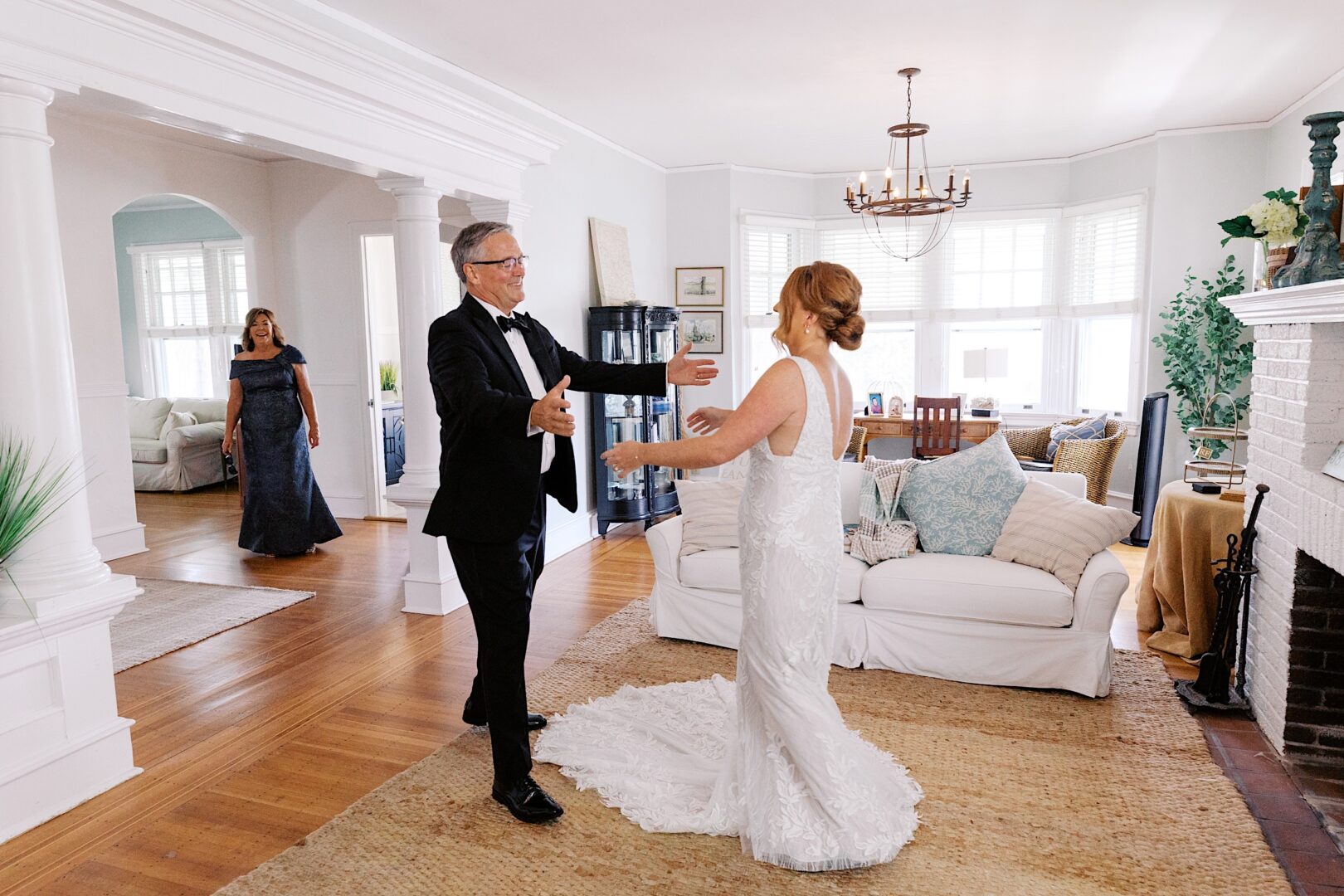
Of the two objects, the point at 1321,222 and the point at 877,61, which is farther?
the point at 877,61

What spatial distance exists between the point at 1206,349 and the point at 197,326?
9385mm

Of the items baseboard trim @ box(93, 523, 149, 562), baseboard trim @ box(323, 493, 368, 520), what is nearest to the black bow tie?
baseboard trim @ box(93, 523, 149, 562)

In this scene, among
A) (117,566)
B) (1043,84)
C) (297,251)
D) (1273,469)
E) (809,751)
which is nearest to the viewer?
(809,751)

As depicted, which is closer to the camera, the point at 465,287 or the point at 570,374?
the point at 465,287

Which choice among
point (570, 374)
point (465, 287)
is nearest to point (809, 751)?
point (570, 374)

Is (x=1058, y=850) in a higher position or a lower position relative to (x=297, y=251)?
lower

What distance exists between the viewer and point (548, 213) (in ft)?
19.4

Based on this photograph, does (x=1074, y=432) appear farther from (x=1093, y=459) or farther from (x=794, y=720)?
(x=794, y=720)

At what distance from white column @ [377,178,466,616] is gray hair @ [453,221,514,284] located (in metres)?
1.99

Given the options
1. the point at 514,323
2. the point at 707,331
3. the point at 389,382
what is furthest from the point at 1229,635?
the point at 389,382

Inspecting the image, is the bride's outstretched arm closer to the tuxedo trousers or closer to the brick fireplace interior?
the tuxedo trousers

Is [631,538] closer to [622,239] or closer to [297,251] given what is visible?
[622,239]

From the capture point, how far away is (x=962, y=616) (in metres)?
3.61

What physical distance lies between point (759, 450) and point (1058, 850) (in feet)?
4.49
